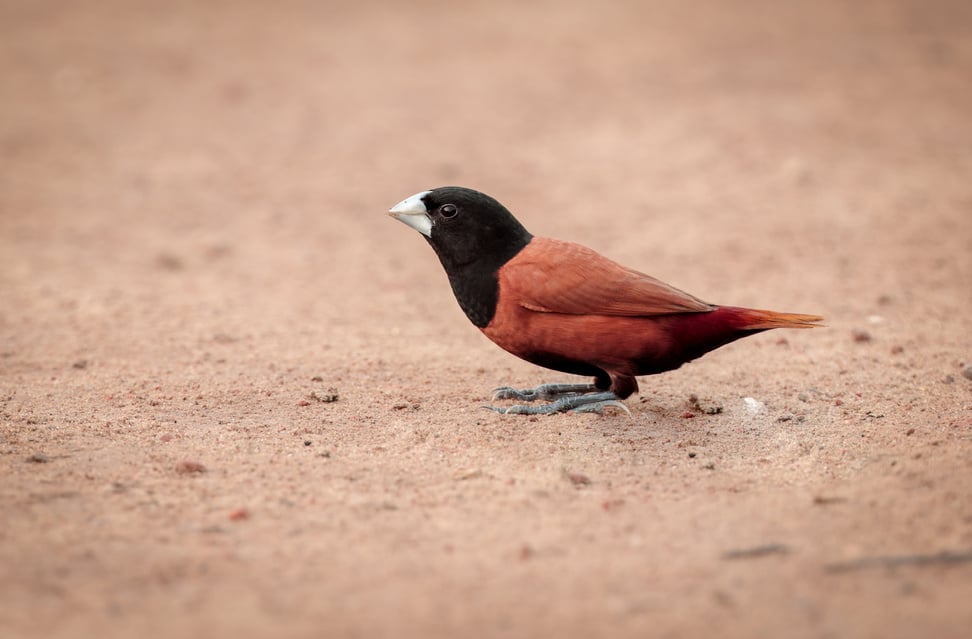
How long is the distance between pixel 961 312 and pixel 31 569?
5.00m

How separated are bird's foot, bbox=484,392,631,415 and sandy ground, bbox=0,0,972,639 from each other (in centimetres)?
8

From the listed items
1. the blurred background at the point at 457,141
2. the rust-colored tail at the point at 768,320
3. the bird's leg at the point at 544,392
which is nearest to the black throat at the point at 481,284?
the bird's leg at the point at 544,392

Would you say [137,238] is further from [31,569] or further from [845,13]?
[845,13]

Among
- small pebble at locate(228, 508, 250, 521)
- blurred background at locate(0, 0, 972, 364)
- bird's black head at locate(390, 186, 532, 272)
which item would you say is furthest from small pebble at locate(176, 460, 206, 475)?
blurred background at locate(0, 0, 972, 364)

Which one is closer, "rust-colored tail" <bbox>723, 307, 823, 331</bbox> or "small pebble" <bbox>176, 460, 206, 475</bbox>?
"small pebble" <bbox>176, 460, 206, 475</bbox>

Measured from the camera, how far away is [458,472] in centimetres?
371

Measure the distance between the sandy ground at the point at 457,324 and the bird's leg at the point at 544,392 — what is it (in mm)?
261

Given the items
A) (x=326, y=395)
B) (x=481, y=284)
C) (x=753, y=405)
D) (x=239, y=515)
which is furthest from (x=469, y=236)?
(x=239, y=515)

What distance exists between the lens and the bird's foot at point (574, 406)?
170 inches

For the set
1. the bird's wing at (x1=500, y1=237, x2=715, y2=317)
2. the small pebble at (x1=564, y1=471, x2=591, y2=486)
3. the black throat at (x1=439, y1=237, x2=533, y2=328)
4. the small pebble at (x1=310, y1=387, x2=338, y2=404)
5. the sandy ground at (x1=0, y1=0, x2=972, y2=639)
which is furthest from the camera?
the small pebble at (x1=310, y1=387, x2=338, y2=404)

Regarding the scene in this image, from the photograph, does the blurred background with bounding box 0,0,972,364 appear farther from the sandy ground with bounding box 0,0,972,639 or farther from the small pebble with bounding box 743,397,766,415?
the small pebble with bounding box 743,397,766,415

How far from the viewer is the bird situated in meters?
4.12

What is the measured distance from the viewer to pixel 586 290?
415cm

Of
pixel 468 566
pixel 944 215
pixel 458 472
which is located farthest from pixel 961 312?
pixel 468 566
